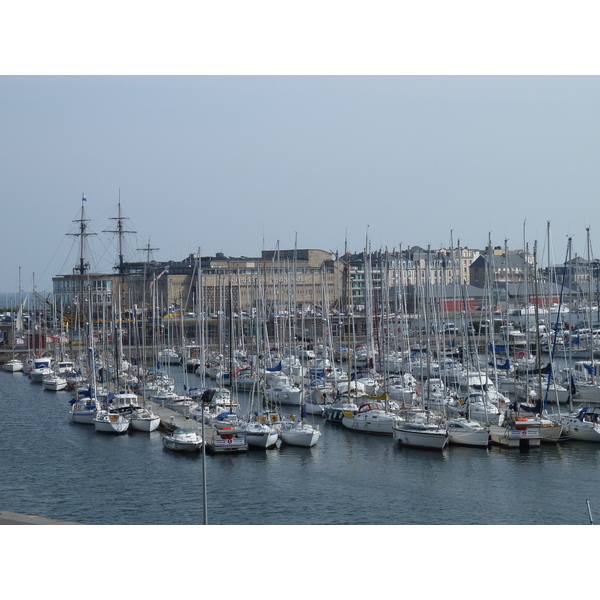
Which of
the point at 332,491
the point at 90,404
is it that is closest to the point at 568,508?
the point at 332,491

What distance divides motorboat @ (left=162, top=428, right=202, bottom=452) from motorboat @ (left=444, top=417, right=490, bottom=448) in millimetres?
6682

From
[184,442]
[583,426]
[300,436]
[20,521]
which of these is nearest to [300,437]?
[300,436]

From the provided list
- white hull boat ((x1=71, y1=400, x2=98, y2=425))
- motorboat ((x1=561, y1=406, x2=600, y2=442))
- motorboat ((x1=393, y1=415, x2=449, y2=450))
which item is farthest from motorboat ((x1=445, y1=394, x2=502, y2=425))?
white hull boat ((x1=71, y1=400, x2=98, y2=425))

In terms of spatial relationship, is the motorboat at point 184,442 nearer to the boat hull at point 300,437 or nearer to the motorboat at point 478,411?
the boat hull at point 300,437

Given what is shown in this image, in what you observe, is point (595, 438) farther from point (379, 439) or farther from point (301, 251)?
point (301, 251)

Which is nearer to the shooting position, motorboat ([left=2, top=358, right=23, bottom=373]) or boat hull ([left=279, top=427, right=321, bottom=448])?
boat hull ([left=279, top=427, right=321, bottom=448])

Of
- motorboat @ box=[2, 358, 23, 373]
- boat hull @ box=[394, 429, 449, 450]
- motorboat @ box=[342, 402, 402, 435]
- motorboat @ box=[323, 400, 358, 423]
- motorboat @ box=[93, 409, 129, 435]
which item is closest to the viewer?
boat hull @ box=[394, 429, 449, 450]

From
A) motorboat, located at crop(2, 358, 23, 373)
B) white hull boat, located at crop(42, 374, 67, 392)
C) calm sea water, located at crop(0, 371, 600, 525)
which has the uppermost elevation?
motorboat, located at crop(2, 358, 23, 373)

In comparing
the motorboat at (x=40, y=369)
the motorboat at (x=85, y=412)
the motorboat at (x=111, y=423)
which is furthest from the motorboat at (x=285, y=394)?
the motorboat at (x=40, y=369)

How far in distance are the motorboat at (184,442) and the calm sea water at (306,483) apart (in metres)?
0.30

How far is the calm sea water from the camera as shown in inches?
682

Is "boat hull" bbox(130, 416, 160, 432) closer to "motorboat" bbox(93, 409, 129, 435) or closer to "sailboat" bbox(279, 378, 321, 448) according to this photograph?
"motorboat" bbox(93, 409, 129, 435)

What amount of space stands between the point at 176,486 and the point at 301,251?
66.3m

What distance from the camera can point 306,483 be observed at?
19812mm
